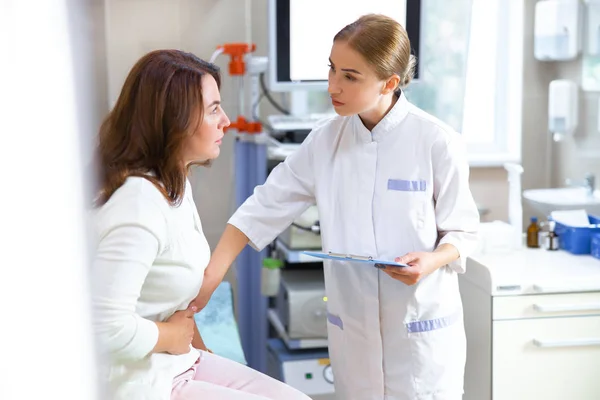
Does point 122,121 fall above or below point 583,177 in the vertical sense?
above

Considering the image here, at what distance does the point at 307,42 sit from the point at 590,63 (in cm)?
109

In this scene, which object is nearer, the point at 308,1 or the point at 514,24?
the point at 308,1

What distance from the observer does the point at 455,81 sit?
300cm

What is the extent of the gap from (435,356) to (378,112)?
58 centimetres

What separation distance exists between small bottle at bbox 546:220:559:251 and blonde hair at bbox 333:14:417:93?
49.8 inches

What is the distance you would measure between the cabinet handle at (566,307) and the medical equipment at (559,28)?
3.41 feet

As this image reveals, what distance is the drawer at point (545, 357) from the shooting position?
2.25 m

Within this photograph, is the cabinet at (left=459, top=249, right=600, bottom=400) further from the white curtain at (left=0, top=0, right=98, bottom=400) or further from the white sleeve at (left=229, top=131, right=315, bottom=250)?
the white curtain at (left=0, top=0, right=98, bottom=400)

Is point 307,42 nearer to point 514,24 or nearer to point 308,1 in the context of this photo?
point 308,1

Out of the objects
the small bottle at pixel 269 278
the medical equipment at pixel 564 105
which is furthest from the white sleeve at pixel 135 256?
the medical equipment at pixel 564 105

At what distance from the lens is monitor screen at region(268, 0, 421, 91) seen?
7.97 feet

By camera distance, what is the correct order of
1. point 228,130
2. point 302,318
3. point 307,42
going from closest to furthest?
point 307,42
point 302,318
point 228,130

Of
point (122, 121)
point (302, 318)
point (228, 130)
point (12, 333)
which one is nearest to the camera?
point (12, 333)

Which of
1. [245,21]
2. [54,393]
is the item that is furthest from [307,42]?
[54,393]
